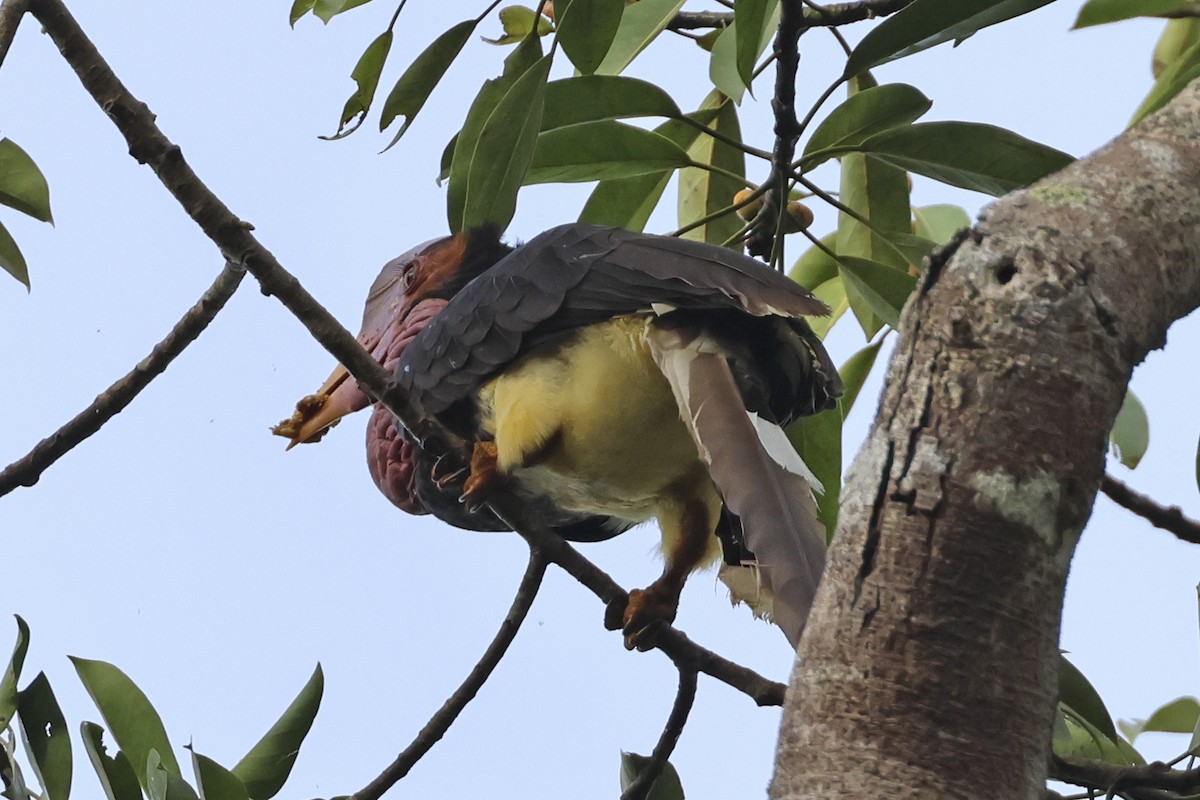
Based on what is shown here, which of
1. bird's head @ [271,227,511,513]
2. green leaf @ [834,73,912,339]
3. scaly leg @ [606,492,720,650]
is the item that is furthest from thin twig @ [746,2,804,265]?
bird's head @ [271,227,511,513]

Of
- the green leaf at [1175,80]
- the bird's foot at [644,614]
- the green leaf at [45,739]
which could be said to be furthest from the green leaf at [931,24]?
the green leaf at [45,739]

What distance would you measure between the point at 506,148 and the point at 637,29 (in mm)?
644

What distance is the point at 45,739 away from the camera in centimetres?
172

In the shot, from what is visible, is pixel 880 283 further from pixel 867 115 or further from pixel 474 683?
pixel 474 683

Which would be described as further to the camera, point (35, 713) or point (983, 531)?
point (35, 713)

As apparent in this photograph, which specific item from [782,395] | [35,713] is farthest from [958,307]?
[35,713]

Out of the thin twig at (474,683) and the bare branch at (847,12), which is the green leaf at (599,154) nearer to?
the bare branch at (847,12)

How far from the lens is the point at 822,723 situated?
93 centimetres

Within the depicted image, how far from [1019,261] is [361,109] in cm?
149

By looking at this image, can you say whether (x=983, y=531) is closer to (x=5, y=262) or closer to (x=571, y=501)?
(x=571, y=501)

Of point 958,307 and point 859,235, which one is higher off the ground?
point 859,235

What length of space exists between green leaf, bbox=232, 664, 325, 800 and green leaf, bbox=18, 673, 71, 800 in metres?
0.23

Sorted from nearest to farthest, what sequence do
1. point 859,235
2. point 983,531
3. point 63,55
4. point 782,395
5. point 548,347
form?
1. point 983,531
2. point 63,55
3. point 782,395
4. point 548,347
5. point 859,235

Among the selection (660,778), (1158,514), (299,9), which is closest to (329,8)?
(299,9)
